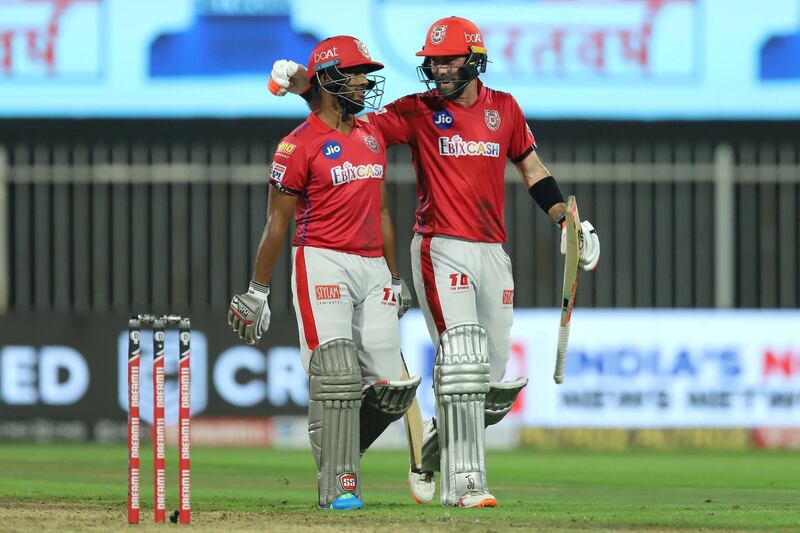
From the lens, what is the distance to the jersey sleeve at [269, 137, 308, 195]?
27.3ft

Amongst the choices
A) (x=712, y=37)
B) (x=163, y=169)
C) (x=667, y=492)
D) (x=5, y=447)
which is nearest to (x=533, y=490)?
(x=667, y=492)

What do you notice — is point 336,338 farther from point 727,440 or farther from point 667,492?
point 727,440

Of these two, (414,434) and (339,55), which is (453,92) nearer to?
(339,55)

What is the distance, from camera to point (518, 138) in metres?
8.94

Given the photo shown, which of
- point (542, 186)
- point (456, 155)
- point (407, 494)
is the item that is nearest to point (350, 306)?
point (456, 155)

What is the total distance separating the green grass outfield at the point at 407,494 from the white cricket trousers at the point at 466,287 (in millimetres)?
884

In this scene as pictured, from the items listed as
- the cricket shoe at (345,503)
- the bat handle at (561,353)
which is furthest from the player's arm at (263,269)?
the bat handle at (561,353)

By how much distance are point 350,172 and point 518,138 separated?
1.03 m

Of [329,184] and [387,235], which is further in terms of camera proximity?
[387,235]

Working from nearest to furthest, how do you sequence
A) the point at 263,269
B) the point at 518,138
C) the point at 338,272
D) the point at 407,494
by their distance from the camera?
the point at 338,272 < the point at 263,269 < the point at 518,138 < the point at 407,494

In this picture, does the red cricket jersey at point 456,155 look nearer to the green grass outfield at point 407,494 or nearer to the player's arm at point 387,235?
the player's arm at point 387,235

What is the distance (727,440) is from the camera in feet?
48.0

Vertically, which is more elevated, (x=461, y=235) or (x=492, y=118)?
(x=492, y=118)

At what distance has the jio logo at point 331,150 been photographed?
8.38m
